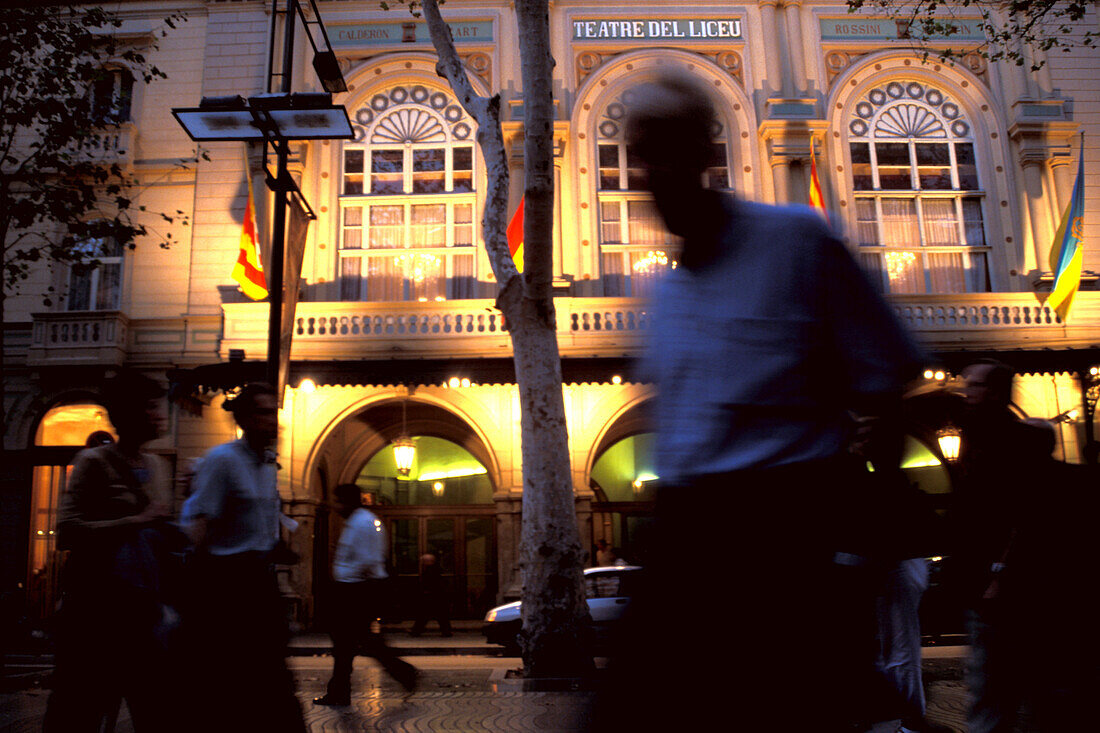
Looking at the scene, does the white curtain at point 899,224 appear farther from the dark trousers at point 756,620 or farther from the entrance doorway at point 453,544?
the dark trousers at point 756,620

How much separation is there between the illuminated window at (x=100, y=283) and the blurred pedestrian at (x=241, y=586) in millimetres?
16247

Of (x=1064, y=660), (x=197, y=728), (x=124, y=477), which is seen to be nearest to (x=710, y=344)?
(x=1064, y=660)

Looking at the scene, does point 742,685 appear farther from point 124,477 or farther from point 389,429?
point 389,429

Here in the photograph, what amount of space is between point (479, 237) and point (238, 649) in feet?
50.2

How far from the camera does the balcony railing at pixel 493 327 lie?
1712 cm

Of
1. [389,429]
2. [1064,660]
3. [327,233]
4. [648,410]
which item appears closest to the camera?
[648,410]

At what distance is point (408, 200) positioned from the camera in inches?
746

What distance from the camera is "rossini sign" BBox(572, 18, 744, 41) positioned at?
1972cm

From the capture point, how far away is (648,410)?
200cm

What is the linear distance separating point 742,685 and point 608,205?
1800 centimetres

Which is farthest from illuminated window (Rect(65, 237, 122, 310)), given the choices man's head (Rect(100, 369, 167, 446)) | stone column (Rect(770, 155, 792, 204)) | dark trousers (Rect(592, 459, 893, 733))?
dark trousers (Rect(592, 459, 893, 733))

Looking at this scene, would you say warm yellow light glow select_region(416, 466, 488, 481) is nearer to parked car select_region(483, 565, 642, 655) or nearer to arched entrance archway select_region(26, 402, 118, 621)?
parked car select_region(483, 565, 642, 655)

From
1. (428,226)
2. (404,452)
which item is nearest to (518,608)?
(404,452)

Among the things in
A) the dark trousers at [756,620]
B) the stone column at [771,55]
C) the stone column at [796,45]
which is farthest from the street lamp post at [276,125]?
the stone column at [796,45]
